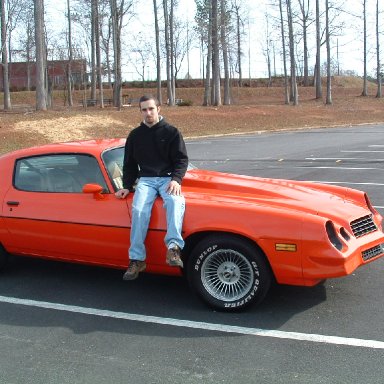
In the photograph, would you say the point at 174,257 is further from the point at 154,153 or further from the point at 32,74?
the point at 32,74

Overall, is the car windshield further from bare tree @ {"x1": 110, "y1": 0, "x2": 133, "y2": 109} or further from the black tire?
bare tree @ {"x1": 110, "y1": 0, "x2": 133, "y2": 109}

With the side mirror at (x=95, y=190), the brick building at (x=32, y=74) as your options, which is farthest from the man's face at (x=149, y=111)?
the brick building at (x=32, y=74)

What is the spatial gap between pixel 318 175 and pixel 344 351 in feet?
29.4

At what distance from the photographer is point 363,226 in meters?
4.57

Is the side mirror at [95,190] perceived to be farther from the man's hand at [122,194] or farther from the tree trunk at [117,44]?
the tree trunk at [117,44]

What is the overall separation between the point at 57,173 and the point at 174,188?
1361mm

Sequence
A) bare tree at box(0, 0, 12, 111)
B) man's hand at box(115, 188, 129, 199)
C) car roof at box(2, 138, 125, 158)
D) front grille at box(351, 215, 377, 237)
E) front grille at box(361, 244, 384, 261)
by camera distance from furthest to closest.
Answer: bare tree at box(0, 0, 12, 111) < car roof at box(2, 138, 125, 158) < man's hand at box(115, 188, 129, 199) < front grille at box(351, 215, 377, 237) < front grille at box(361, 244, 384, 261)

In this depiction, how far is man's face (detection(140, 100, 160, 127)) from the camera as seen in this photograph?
4754 millimetres

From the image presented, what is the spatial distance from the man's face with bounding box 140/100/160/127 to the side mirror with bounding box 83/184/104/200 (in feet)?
2.37

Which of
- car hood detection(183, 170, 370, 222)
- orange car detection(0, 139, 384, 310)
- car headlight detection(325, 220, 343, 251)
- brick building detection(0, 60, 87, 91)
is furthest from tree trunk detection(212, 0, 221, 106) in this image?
car headlight detection(325, 220, 343, 251)

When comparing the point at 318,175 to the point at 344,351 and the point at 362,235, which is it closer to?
the point at 362,235

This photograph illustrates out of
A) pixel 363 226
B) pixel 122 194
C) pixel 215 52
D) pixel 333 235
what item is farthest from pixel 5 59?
pixel 333 235

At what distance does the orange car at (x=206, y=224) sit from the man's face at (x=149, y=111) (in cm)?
61

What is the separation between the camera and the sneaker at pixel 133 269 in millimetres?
4445
